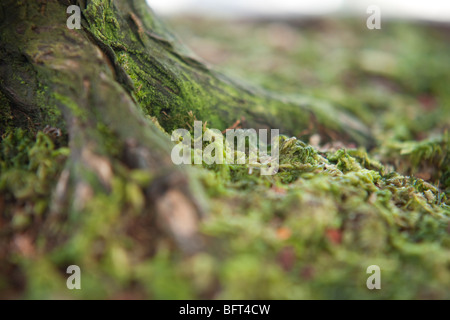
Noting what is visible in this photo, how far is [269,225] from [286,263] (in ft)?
0.70

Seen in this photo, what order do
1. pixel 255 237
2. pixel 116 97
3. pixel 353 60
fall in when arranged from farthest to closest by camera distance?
pixel 353 60, pixel 116 97, pixel 255 237

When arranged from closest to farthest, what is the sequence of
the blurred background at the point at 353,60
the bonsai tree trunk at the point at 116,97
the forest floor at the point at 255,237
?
1. the forest floor at the point at 255,237
2. the bonsai tree trunk at the point at 116,97
3. the blurred background at the point at 353,60

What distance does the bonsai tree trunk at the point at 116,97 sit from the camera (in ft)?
5.51

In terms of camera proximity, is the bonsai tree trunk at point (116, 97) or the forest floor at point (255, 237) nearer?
the forest floor at point (255, 237)

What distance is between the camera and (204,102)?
9.40 feet

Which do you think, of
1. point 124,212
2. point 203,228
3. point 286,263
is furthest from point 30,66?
point 286,263

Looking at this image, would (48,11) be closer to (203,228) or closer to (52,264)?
(52,264)

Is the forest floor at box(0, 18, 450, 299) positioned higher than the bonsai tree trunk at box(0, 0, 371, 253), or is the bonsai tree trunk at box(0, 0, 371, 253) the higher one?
the bonsai tree trunk at box(0, 0, 371, 253)

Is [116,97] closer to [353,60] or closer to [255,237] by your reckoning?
[255,237]

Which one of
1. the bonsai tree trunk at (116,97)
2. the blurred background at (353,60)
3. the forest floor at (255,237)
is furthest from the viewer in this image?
the blurred background at (353,60)

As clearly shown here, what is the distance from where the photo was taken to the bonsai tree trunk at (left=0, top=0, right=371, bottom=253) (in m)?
1.68

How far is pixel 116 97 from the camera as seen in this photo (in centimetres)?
197

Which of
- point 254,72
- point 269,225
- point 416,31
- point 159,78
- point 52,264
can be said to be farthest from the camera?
point 416,31

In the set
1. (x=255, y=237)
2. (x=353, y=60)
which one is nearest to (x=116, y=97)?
(x=255, y=237)
